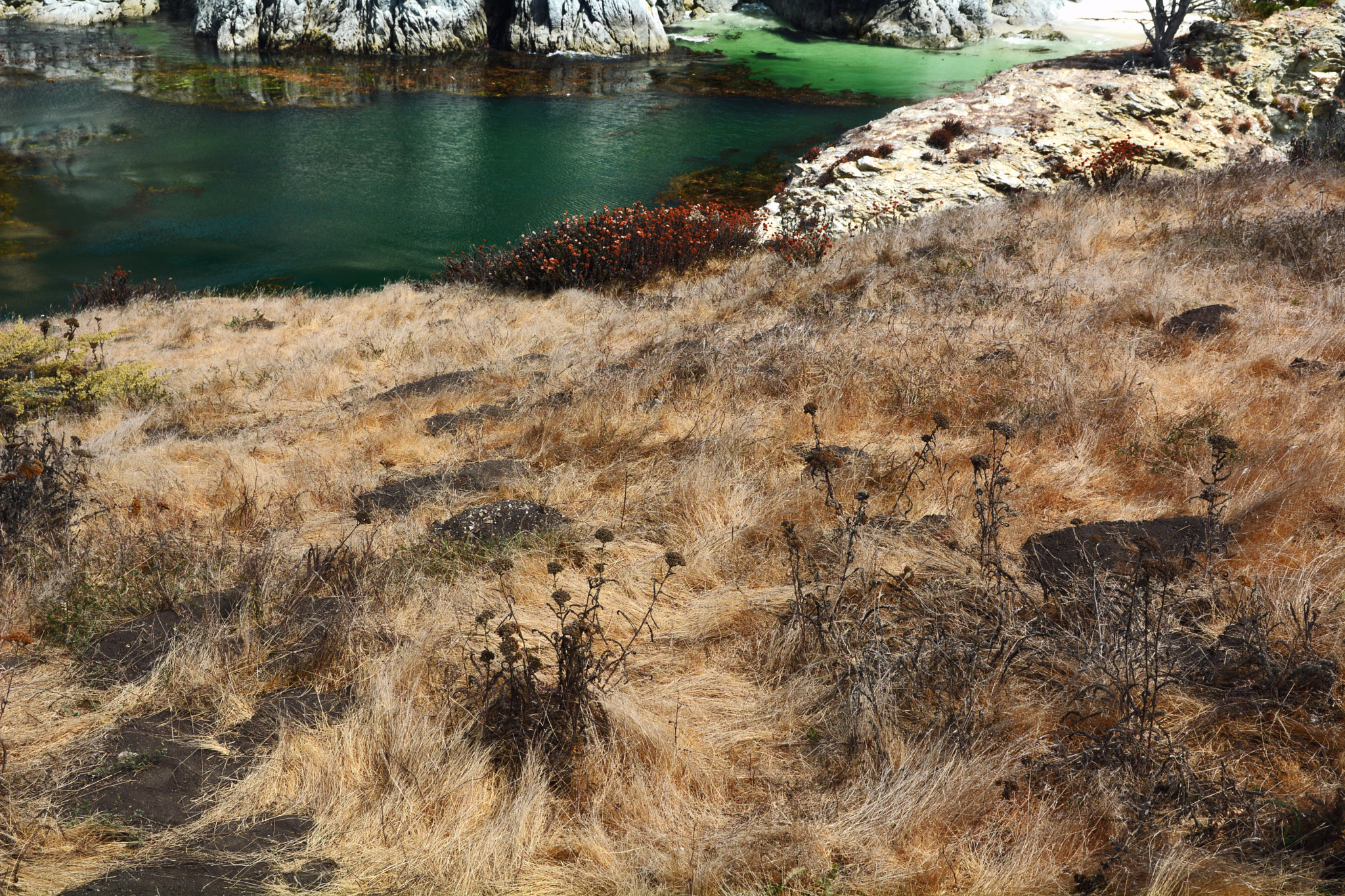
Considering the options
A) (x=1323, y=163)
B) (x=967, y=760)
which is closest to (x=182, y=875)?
(x=967, y=760)

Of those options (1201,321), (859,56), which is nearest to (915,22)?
(859,56)

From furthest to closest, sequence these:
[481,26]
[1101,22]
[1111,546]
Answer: [1101,22]
[481,26]
[1111,546]

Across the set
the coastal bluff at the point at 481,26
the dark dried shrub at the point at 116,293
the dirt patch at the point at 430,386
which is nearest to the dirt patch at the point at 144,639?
the dirt patch at the point at 430,386

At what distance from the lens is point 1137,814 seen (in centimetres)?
223

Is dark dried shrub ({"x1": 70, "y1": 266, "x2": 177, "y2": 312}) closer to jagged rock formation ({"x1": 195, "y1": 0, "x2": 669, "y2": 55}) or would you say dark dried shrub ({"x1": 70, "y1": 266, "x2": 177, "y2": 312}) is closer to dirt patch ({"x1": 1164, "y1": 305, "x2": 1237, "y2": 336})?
dirt patch ({"x1": 1164, "y1": 305, "x2": 1237, "y2": 336})

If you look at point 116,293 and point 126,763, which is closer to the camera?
point 126,763

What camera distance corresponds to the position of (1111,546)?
3.27 m

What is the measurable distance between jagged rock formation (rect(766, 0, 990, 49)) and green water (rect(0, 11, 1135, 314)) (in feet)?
5.72

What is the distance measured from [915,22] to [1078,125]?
29957 mm

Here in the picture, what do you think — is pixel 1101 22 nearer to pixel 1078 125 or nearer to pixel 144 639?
pixel 1078 125

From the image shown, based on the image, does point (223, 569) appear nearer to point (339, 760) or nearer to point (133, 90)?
point (339, 760)

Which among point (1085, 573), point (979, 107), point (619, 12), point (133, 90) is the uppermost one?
point (619, 12)

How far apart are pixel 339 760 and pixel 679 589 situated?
1.50 metres

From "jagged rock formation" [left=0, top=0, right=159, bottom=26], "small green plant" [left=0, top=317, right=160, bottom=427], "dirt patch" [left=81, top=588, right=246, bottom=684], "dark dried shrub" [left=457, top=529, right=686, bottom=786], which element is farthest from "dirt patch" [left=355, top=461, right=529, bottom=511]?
"jagged rock formation" [left=0, top=0, right=159, bottom=26]
